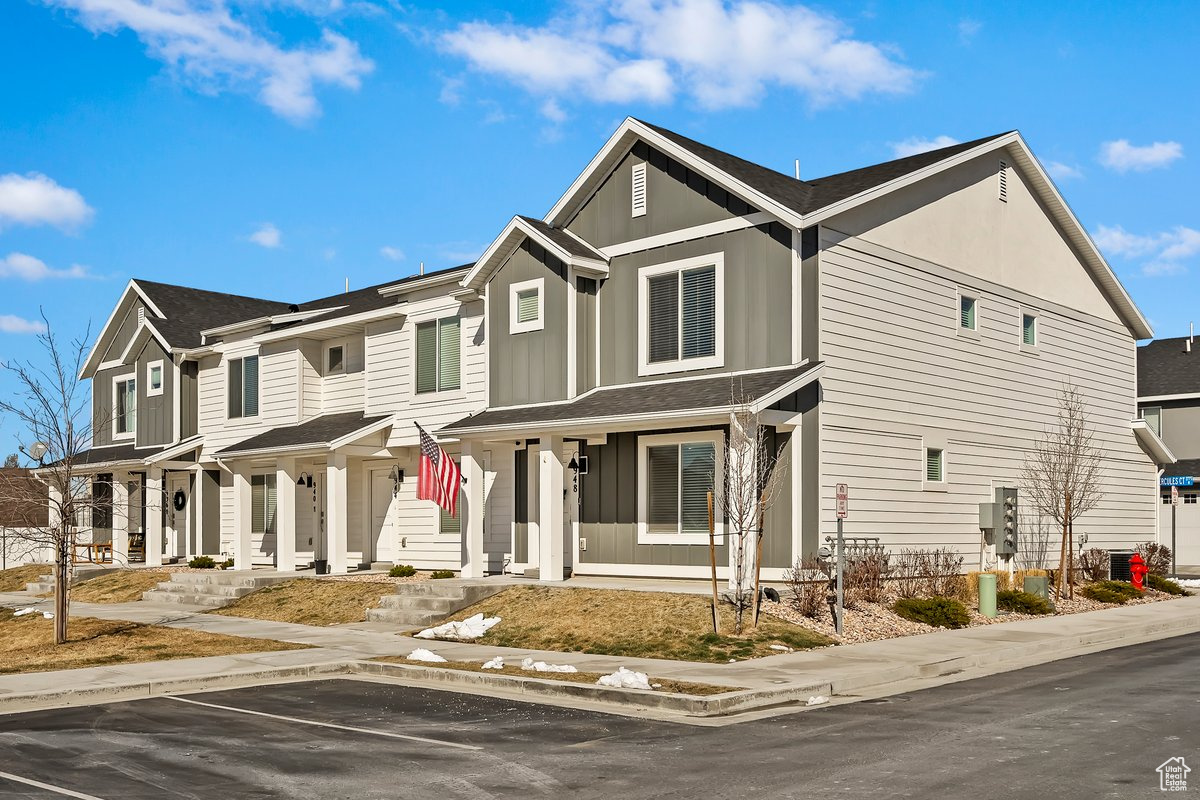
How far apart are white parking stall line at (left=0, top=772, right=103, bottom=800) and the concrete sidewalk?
15.5 feet

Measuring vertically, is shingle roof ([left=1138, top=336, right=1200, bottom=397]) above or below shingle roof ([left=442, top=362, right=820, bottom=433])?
above

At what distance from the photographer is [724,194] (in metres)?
22.6

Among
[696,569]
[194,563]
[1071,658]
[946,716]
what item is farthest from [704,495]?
[194,563]

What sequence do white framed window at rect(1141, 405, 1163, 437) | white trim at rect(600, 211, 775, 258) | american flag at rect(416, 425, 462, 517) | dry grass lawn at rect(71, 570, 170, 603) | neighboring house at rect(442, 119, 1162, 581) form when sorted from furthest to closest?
white framed window at rect(1141, 405, 1163, 437), dry grass lawn at rect(71, 570, 170, 603), american flag at rect(416, 425, 462, 517), white trim at rect(600, 211, 775, 258), neighboring house at rect(442, 119, 1162, 581)

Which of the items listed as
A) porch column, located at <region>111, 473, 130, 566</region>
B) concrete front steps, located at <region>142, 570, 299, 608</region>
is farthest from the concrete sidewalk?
porch column, located at <region>111, 473, 130, 566</region>

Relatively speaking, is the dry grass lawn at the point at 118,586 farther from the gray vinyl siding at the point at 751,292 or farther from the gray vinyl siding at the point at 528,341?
the gray vinyl siding at the point at 751,292

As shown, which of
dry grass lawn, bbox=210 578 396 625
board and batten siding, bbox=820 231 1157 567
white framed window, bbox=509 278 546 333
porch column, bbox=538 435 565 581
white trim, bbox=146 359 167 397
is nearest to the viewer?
board and batten siding, bbox=820 231 1157 567

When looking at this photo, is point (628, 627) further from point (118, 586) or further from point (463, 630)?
point (118, 586)

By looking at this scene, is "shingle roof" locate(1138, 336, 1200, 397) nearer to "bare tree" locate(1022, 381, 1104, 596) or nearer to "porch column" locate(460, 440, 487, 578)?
"bare tree" locate(1022, 381, 1104, 596)

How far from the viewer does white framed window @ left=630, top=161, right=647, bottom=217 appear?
2392 cm

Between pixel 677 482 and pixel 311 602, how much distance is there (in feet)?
27.0

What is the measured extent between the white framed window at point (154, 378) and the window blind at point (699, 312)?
2117cm

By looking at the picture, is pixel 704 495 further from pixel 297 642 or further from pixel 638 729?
pixel 638 729

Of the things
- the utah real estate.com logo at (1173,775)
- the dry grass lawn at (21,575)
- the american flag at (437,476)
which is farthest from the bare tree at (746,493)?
the dry grass lawn at (21,575)
